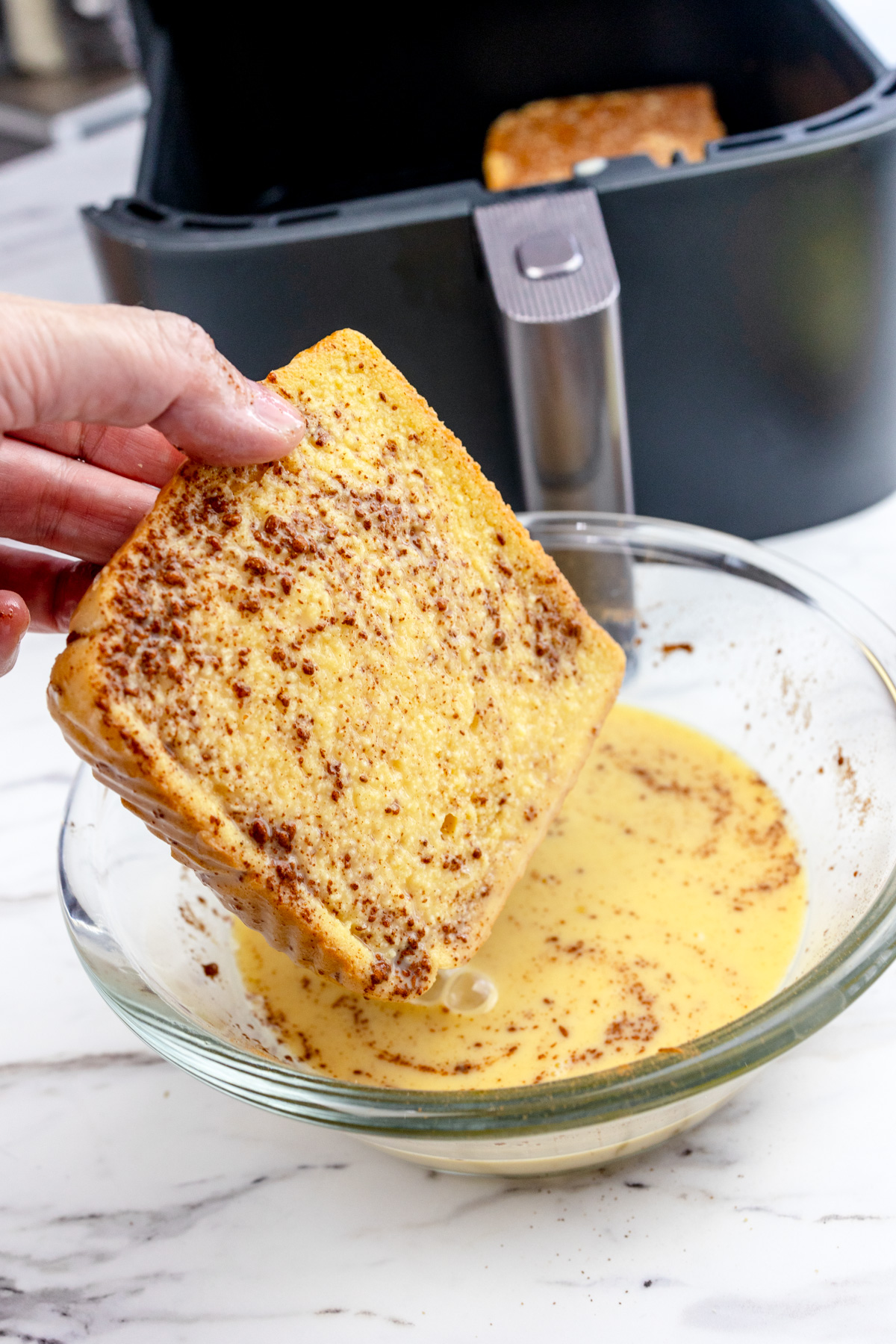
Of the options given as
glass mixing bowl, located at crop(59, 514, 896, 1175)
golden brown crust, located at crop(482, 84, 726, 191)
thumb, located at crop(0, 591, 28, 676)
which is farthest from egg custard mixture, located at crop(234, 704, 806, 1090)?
golden brown crust, located at crop(482, 84, 726, 191)

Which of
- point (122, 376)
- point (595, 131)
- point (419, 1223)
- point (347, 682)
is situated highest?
point (122, 376)

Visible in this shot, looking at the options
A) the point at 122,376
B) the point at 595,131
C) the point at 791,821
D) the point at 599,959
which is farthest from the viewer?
the point at 595,131

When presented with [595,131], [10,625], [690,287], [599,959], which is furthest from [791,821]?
[595,131]

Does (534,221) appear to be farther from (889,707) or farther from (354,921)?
(354,921)

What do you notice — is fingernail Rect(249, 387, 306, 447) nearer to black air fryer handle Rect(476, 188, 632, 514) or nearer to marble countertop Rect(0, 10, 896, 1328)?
black air fryer handle Rect(476, 188, 632, 514)

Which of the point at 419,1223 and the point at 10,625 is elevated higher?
the point at 10,625

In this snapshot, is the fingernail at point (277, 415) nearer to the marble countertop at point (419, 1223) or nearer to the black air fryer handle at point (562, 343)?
the black air fryer handle at point (562, 343)

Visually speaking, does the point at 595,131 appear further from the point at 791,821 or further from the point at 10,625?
the point at 10,625
